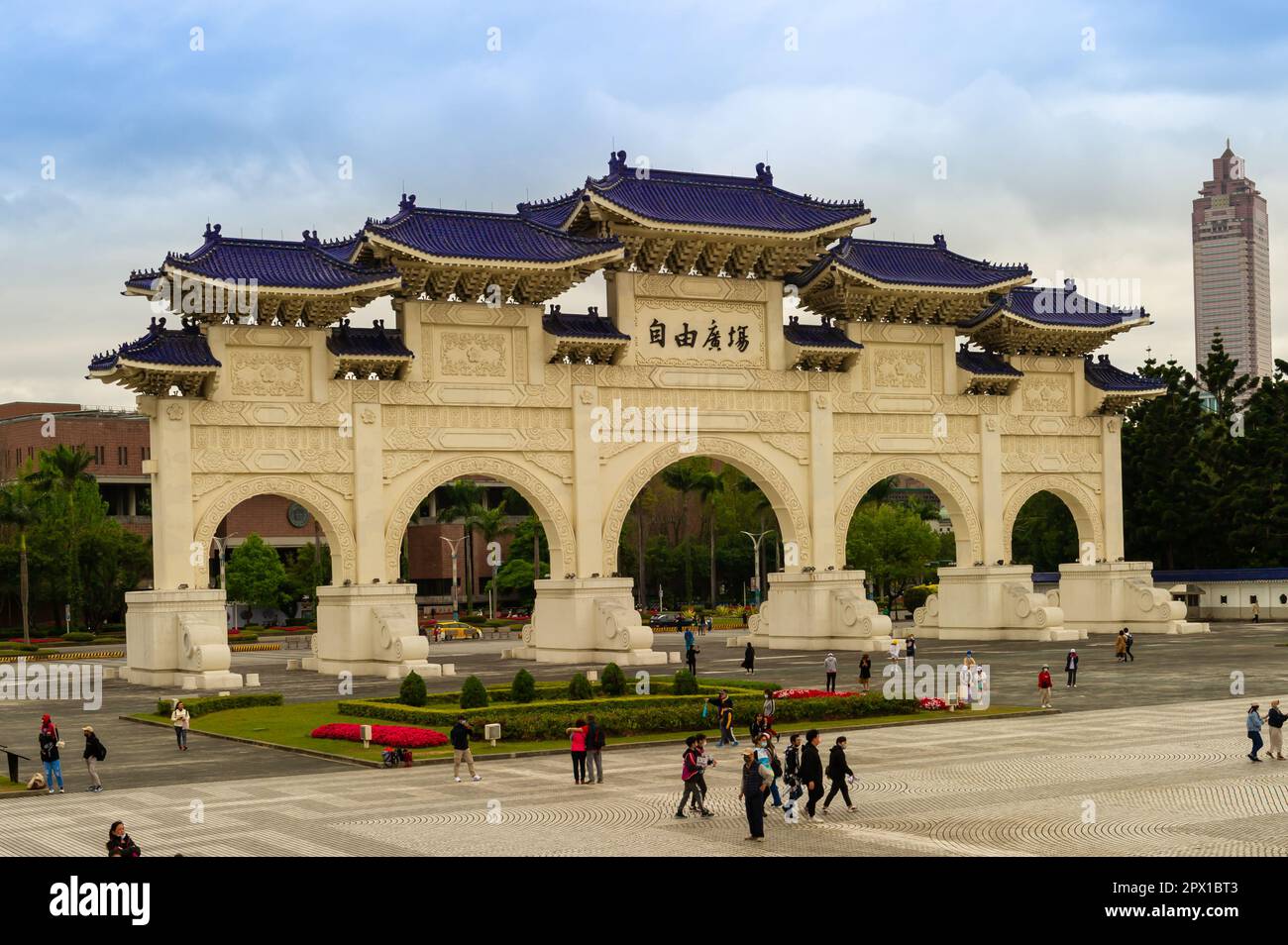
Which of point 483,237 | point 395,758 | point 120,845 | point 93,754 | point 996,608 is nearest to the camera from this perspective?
point 120,845

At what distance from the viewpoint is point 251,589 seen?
8644cm

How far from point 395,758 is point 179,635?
19.5m

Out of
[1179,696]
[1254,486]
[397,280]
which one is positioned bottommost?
[1179,696]

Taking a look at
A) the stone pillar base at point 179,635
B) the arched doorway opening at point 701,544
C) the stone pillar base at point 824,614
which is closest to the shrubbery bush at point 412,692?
the stone pillar base at point 179,635

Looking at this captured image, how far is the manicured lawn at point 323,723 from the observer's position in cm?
2789

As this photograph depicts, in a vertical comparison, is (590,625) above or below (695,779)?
above

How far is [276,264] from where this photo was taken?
4509 cm

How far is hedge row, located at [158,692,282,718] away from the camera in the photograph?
34406mm

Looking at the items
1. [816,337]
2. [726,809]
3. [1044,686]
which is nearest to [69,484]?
[816,337]

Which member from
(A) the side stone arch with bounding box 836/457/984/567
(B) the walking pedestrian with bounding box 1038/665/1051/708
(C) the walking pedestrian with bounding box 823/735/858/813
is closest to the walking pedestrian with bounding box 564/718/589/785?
(C) the walking pedestrian with bounding box 823/735/858/813

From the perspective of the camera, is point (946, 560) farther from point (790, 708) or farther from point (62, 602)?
point (790, 708)

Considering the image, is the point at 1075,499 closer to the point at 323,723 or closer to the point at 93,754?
the point at 323,723

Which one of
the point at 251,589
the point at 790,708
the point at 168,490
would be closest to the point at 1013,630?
the point at 790,708

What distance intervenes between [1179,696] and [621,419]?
67.9 feet
